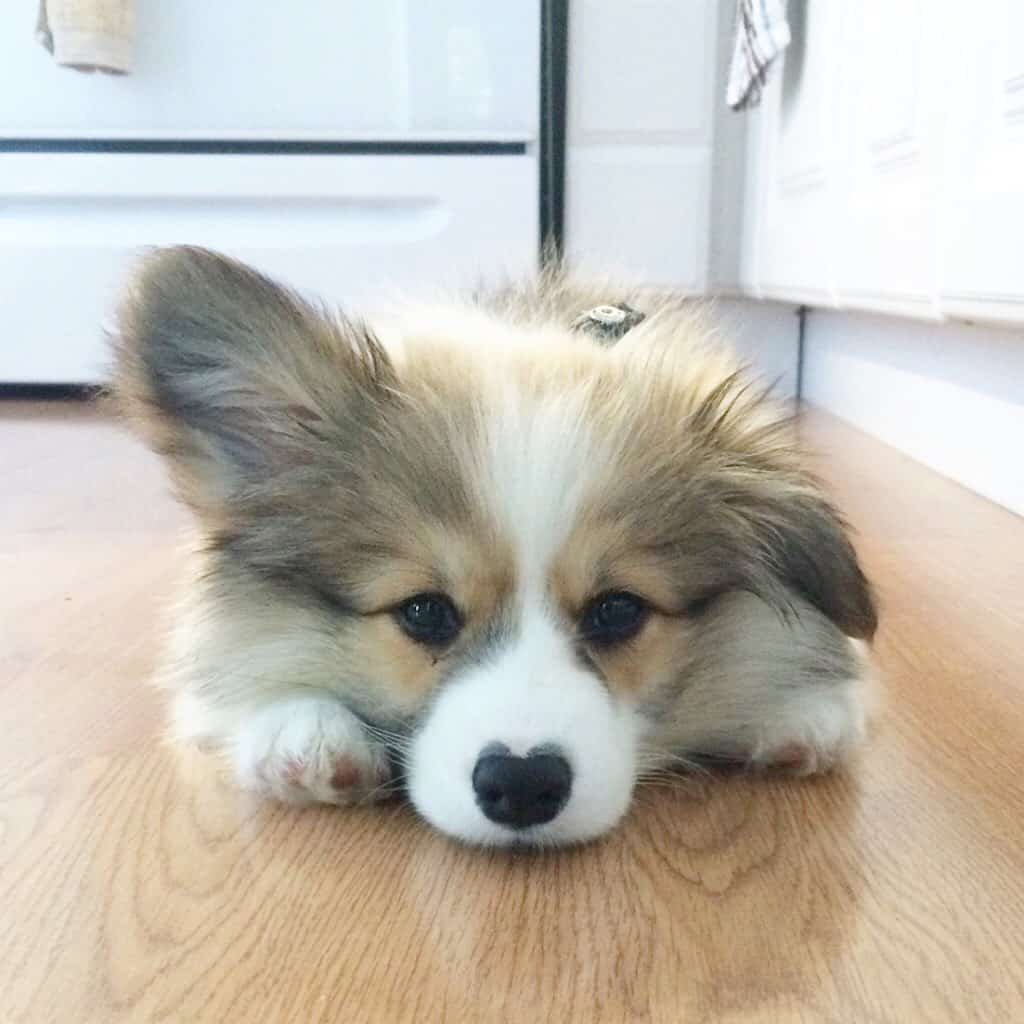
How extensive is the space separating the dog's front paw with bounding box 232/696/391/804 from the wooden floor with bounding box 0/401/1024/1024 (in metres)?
0.03

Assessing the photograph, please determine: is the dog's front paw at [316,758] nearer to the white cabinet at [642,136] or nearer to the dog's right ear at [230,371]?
the dog's right ear at [230,371]

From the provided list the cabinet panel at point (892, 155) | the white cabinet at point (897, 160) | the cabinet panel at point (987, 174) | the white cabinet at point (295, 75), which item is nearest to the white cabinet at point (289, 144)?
the white cabinet at point (295, 75)

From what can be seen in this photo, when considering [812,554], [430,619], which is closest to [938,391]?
[812,554]

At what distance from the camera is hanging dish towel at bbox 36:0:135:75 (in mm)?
4254

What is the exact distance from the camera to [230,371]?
149 cm

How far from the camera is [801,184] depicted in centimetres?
419

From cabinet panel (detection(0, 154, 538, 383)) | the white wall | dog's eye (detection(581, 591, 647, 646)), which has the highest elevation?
cabinet panel (detection(0, 154, 538, 383))

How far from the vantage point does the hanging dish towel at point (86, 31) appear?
4.25 meters

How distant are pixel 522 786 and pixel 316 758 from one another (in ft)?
1.02

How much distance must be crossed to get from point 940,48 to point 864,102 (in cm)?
66

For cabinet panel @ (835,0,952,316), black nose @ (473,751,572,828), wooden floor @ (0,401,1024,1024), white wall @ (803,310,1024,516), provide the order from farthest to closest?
white wall @ (803,310,1024,516) < cabinet panel @ (835,0,952,316) < black nose @ (473,751,572,828) < wooden floor @ (0,401,1024,1024)

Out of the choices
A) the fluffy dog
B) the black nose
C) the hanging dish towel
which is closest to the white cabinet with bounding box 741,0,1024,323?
the fluffy dog

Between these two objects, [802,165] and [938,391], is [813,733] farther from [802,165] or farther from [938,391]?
[802,165]

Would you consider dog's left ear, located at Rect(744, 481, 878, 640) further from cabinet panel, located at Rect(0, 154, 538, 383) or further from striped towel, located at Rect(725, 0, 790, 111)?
cabinet panel, located at Rect(0, 154, 538, 383)
